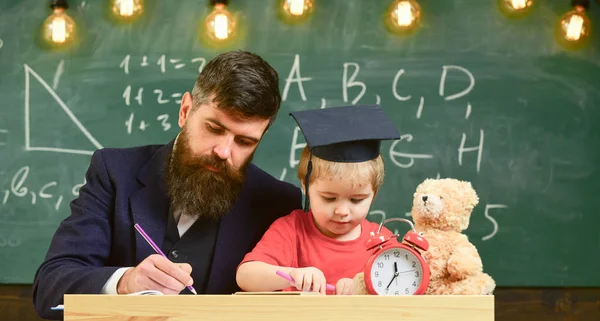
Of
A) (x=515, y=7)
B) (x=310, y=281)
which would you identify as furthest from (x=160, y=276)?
(x=515, y=7)

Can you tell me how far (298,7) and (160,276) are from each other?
6.31ft

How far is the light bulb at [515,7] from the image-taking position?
3.35 metres

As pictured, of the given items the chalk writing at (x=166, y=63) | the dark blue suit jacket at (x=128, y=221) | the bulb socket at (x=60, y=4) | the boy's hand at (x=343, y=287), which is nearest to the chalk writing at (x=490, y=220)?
the dark blue suit jacket at (x=128, y=221)

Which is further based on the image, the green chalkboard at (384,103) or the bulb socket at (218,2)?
the bulb socket at (218,2)

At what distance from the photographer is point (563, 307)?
326 centimetres

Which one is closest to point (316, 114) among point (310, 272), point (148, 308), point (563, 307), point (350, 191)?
point (350, 191)

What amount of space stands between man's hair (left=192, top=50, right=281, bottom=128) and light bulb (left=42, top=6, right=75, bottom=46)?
56.9 inches

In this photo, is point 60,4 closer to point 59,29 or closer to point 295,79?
point 59,29

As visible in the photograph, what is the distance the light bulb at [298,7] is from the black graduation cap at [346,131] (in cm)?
156

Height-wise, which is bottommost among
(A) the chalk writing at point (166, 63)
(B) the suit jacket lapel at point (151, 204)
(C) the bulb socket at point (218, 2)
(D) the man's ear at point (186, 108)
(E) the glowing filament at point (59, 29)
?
(B) the suit jacket lapel at point (151, 204)

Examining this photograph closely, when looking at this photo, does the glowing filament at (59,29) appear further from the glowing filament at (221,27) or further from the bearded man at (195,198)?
the bearded man at (195,198)

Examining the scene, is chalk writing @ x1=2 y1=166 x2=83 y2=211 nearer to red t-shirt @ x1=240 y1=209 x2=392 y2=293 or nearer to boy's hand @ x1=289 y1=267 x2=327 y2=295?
red t-shirt @ x1=240 y1=209 x2=392 y2=293

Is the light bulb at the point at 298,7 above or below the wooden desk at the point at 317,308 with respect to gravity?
above

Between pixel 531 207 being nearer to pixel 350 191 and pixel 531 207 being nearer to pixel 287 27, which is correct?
pixel 287 27
